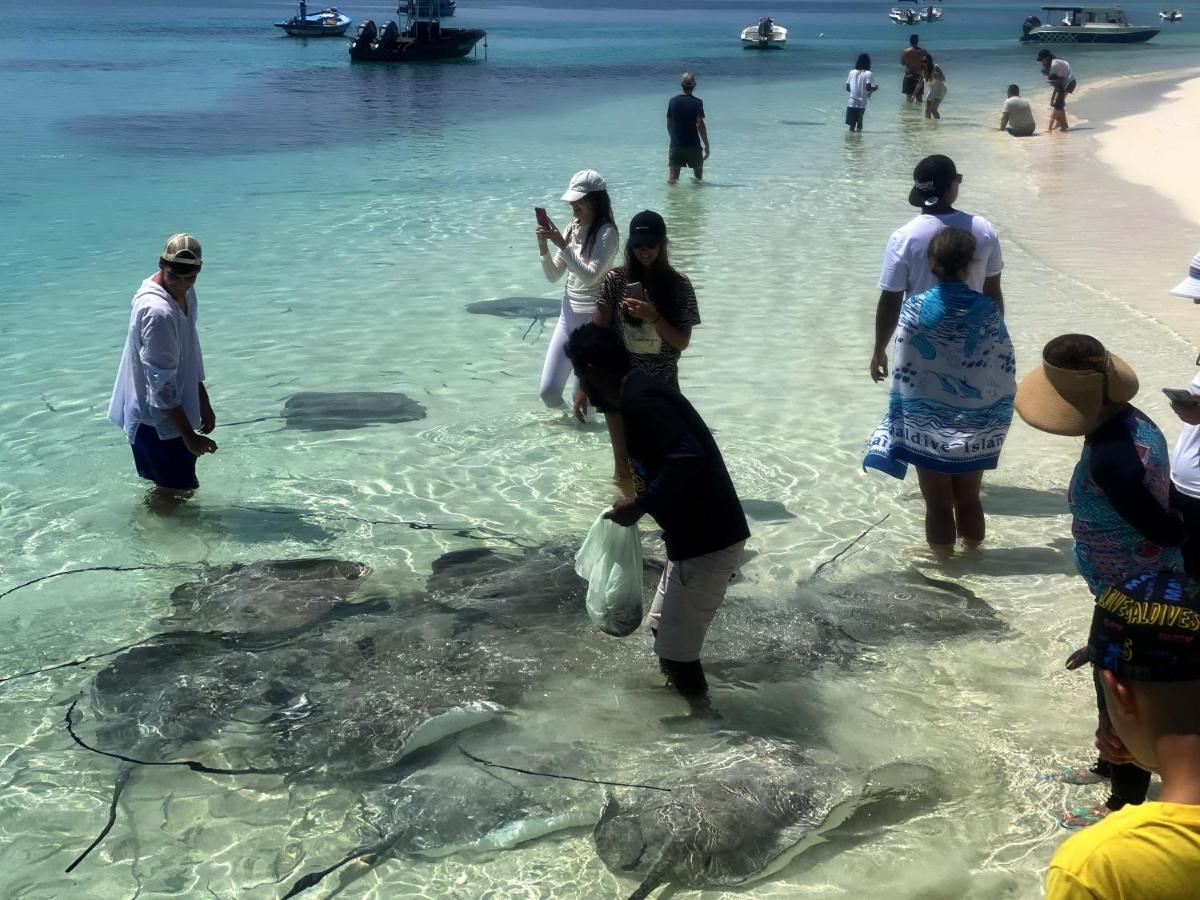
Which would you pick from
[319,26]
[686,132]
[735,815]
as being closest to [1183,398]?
[735,815]

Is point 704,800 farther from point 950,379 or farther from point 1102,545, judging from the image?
point 950,379

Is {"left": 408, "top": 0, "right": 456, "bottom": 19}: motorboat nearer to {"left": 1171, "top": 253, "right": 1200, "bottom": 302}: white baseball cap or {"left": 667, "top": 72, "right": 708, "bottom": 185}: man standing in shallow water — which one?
{"left": 667, "top": 72, "right": 708, "bottom": 185}: man standing in shallow water

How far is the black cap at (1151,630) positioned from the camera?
1762 millimetres

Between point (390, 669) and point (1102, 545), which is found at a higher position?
point (1102, 545)

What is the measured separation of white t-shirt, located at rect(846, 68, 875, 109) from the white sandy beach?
192 inches

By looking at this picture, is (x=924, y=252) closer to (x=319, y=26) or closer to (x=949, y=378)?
(x=949, y=378)

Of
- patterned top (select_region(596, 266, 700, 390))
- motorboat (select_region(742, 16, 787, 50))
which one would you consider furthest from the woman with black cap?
motorboat (select_region(742, 16, 787, 50))

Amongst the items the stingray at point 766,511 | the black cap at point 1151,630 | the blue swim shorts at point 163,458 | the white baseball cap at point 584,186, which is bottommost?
the stingray at point 766,511

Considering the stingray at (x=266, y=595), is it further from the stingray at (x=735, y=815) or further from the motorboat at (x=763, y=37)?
the motorboat at (x=763, y=37)

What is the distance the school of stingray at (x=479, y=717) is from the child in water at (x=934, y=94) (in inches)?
970

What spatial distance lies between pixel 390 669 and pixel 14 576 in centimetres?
243

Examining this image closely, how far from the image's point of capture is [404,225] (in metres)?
15.8

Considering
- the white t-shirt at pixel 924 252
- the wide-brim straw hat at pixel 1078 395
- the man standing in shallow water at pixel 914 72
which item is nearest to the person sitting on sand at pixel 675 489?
the wide-brim straw hat at pixel 1078 395

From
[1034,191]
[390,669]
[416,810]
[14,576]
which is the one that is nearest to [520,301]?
[14,576]
